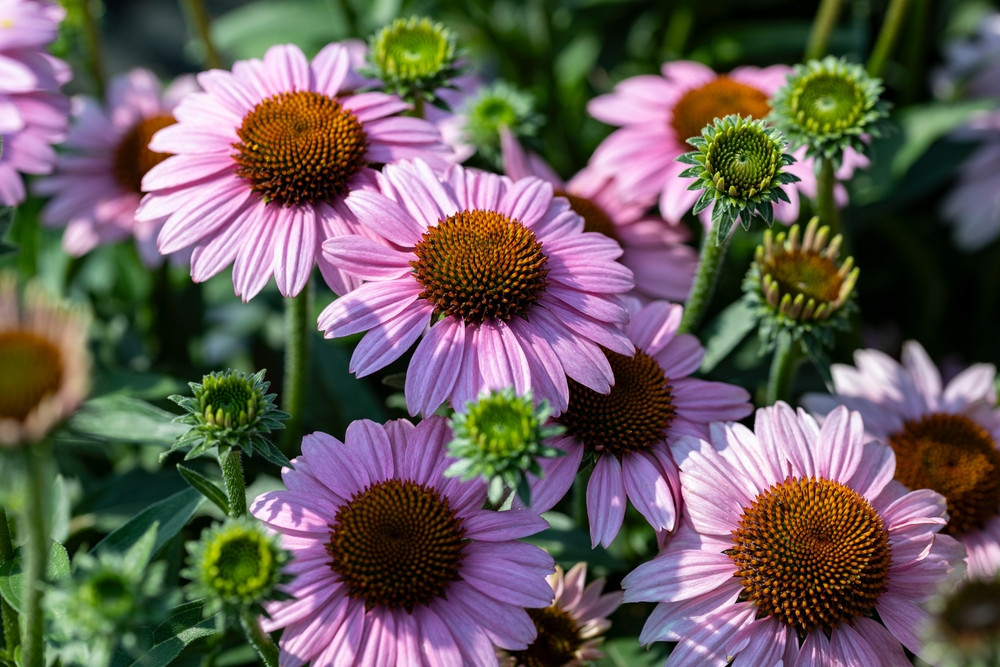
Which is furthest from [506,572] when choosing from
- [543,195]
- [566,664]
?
[543,195]

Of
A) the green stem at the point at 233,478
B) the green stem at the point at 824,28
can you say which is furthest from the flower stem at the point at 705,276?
the green stem at the point at 824,28

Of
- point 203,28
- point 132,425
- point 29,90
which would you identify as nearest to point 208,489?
point 132,425

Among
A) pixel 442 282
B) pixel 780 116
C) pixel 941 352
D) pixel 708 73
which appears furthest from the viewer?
pixel 941 352

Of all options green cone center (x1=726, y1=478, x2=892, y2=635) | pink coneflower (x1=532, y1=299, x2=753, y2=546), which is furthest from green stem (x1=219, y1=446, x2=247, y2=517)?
green cone center (x1=726, y1=478, x2=892, y2=635)

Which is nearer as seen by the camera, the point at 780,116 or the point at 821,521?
the point at 821,521

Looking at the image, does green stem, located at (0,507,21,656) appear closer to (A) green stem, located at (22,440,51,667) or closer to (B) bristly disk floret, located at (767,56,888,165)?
(A) green stem, located at (22,440,51,667)

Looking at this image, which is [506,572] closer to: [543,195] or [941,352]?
[543,195]
